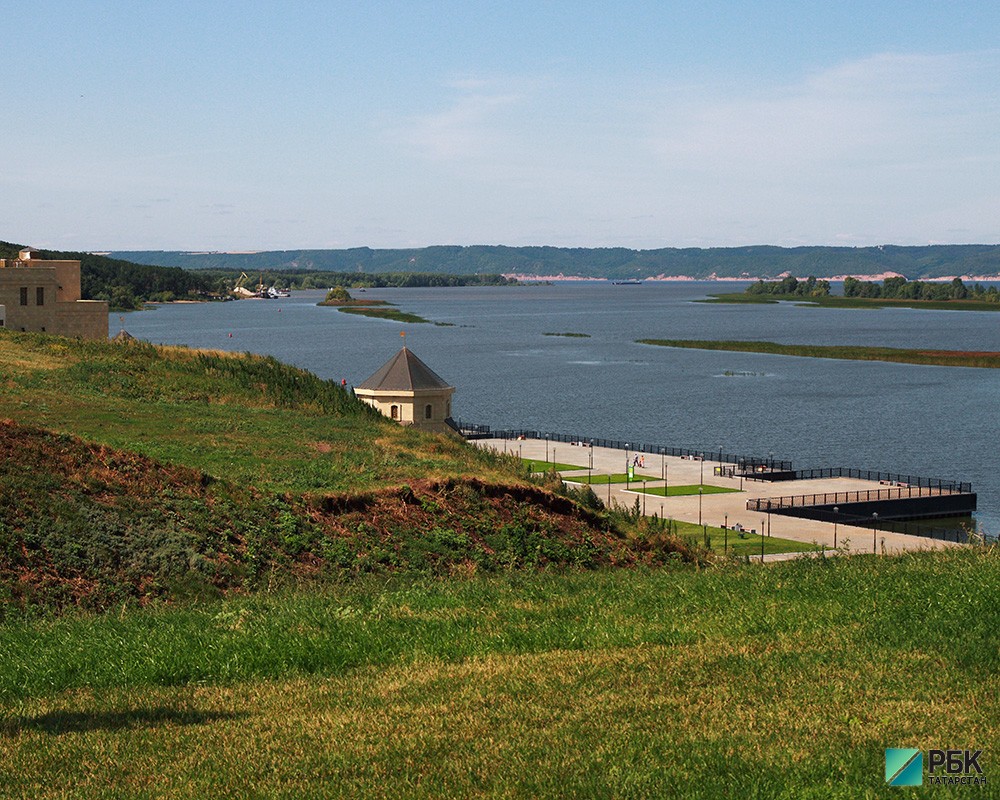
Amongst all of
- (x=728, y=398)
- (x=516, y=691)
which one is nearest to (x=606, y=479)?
(x=516, y=691)

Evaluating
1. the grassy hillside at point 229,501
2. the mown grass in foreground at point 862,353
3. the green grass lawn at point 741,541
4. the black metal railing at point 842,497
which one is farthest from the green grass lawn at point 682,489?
the mown grass in foreground at point 862,353

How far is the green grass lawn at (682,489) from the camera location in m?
60.3

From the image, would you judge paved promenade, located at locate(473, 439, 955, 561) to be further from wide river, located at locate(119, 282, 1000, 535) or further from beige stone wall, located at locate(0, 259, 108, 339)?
beige stone wall, located at locate(0, 259, 108, 339)

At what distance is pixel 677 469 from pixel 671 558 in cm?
4144

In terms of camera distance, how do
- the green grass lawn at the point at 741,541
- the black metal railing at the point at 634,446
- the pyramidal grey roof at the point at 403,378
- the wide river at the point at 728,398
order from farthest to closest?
the wide river at the point at 728,398 → the black metal railing at the point at 634,446 → the pyramidal grey roof at the point at 403,378 → the green grass lawn at the point at 741,541

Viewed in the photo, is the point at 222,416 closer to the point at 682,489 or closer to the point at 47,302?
the point at 47,302

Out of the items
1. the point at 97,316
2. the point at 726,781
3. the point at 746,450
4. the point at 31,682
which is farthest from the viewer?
the point at 746,450

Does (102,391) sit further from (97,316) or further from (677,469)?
(677,469)

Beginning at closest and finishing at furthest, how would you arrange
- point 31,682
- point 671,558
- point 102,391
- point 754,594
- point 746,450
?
point 31,682
point 754,594
point 671,558
point 102,391
point 746,450

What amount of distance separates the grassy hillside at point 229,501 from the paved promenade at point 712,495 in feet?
42.1

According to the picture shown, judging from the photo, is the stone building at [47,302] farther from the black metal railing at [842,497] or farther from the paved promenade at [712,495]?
the black metal railing at [842,497]

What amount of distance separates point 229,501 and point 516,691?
48.6ft

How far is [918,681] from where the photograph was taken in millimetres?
12523

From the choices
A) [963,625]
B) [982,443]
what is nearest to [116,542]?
[963,625]
